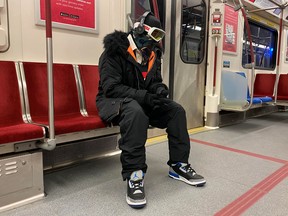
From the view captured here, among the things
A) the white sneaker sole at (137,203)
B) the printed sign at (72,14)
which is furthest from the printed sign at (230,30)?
the white sneaker sole at (137,203)

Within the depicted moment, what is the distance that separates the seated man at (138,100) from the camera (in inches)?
61.5

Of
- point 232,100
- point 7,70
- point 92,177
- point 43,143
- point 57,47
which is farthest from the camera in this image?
point 232,100

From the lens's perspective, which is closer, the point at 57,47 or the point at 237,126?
the point at 57,47

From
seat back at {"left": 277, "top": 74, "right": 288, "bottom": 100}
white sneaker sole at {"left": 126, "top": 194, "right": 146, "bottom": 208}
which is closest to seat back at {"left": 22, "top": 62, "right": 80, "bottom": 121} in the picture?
white sneaker sole at {"left": 126, "top": 194, "right": 146, "bottom": 208}

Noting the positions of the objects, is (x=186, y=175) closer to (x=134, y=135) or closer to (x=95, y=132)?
(x=134, y=135)

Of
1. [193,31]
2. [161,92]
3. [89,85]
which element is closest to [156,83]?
[161,92]

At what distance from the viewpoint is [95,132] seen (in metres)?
1.80

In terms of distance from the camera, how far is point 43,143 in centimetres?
149

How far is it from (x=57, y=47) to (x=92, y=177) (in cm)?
110

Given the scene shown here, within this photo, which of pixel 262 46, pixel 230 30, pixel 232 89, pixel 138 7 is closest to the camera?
pixel 138 7

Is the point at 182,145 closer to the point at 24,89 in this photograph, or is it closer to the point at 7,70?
the point at 24,89

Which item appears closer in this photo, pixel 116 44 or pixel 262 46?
pixel 116 44

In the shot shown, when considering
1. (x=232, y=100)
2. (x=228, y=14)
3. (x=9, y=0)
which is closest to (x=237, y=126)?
(x=232, y=100)

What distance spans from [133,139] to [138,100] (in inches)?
11.6
